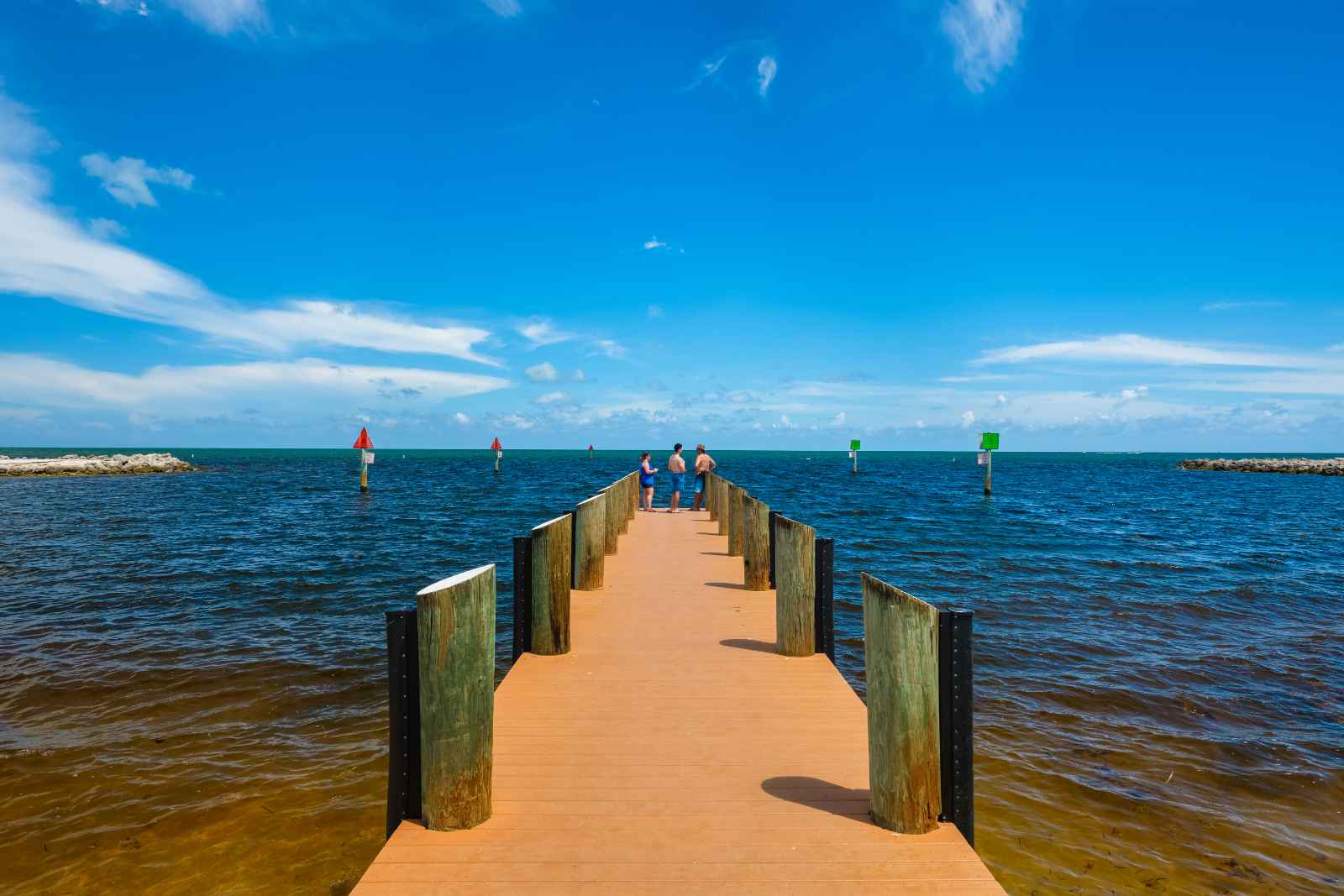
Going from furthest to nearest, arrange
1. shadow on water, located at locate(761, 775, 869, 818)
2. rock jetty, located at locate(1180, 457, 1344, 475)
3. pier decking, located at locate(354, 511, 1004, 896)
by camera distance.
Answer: rock jetty, located at locate(1180, 457, 1344, 475) < shadow on water, located at locate(761, 775, 869, 818) < pier decking, located at locate(354, 511, 1004, 896)

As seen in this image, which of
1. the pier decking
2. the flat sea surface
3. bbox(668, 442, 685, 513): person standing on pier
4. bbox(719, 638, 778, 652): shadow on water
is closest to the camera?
the pier decking

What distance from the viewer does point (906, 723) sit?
11.5 ft

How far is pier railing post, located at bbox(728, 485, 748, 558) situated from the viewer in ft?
38.8

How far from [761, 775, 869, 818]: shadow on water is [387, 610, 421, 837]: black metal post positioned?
190 centimetres

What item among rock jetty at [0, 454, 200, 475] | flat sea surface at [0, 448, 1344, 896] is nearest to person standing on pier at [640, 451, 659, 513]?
flat sea surface at [0, 448, 1344, 896]

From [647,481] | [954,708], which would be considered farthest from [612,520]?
[954,708]

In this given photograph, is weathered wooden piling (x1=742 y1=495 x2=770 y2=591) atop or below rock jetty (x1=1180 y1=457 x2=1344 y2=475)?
atop

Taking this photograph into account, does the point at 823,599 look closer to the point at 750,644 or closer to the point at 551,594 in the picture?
the point at 750,644

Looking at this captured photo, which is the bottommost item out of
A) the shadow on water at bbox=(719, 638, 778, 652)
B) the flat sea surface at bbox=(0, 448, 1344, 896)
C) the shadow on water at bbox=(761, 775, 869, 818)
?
the flat sea surface at bbox=(0, 448, 1344, 896)

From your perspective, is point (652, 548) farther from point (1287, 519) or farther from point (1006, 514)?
point (1287, 519)

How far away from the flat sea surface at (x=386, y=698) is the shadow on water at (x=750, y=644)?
80.6 inches

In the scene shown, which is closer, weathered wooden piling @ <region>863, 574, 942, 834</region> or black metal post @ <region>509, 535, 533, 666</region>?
weathered wooden piling @ <region>863, 574, 942, 834</region>

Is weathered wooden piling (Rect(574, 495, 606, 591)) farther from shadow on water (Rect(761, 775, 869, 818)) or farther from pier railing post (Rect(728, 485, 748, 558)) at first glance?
shadow on water (Rect(761, 775, 869, 818))

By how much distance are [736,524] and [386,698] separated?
21.5 feet
